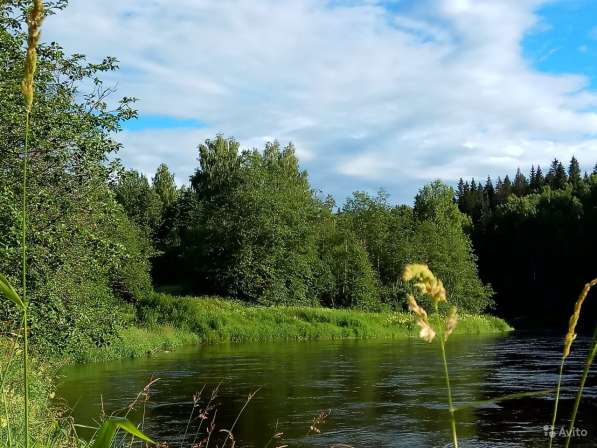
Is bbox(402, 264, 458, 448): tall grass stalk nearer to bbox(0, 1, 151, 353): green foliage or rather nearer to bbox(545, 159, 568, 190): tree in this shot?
bbox(0, 1, 151, 353): green foliage

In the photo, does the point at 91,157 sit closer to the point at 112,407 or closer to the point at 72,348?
the point at 72,348

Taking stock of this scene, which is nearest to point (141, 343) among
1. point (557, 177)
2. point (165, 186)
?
point (165, 186)

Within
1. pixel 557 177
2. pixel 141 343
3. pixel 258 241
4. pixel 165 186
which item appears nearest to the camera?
pixel 141 343

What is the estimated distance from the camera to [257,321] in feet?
124

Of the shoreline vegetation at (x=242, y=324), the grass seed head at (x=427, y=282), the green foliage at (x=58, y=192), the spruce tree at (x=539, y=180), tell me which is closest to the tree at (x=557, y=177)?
the spruce tree at (x=539, y=180)

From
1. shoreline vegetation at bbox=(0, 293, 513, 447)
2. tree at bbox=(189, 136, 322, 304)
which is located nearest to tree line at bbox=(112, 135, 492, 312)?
tree at bbox=(189, 136, 322, 304)

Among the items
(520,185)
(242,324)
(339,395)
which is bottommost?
(339,395)

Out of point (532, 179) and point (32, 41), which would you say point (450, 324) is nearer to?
point (32, 41)

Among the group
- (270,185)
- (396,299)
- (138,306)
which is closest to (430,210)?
(396,299)

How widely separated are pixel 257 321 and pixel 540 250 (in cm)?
5125

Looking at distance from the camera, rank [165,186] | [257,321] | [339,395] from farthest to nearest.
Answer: [165,186] < [257,321] < [339,395]

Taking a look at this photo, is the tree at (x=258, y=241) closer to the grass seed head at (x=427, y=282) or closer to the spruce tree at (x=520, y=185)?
the grass seed head at (x=427, y=282)

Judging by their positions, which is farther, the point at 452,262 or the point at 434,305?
the point at 452,262

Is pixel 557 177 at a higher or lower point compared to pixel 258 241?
→ higher
